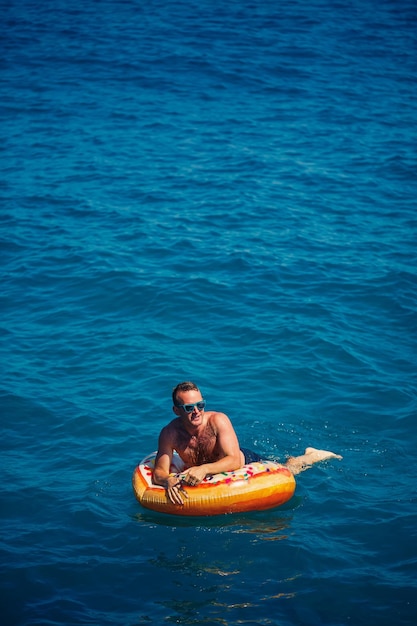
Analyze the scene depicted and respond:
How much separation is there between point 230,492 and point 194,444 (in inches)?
24.1

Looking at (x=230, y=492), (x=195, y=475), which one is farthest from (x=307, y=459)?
(x=195, y=475)

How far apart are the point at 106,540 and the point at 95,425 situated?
226 cm

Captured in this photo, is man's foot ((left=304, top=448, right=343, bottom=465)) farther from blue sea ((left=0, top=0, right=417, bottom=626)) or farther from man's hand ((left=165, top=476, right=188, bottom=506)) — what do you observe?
man's hand ((left=165, top=476, right=188, bottom=506))

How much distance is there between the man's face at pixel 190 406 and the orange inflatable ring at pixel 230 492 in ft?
2.07

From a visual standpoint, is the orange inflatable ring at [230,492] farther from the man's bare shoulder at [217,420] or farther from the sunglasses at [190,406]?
the sunglasses at [190,406]

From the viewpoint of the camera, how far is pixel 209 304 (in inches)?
484

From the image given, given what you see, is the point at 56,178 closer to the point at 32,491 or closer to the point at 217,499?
the point at 32,491

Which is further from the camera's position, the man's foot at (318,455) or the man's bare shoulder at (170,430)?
the man's foot at (318,455)

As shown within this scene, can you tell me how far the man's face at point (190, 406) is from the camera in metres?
7.00

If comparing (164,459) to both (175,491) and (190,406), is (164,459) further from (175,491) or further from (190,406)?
(190,406)

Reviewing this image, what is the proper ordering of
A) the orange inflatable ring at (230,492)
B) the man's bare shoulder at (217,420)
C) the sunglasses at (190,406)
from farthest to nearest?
the man's bare shoulder at (217,420), the orange inflatable ring at (230,492), the sunglasses at (190,406)

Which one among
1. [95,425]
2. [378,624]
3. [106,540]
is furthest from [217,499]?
[95,425]

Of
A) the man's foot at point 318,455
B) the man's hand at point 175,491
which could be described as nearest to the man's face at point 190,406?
the man's hand at point 175,491

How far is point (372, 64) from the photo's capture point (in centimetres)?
2230
